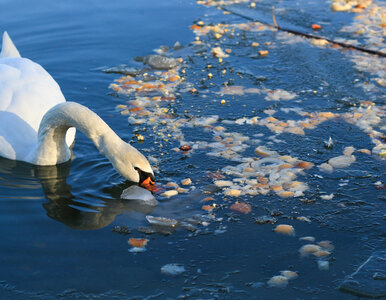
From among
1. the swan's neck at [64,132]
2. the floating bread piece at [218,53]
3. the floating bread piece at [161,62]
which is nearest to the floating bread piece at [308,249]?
the swan's neck at [64,132]

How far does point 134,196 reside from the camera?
6.20 meters

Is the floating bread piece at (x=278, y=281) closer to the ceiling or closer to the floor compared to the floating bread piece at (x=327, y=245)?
closer to the floor

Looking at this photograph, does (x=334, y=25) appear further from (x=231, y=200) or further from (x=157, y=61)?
(x=231, y=200)

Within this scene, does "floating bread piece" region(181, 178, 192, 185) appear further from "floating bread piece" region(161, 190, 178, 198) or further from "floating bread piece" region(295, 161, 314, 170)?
"floating bread piece" region(295, 161, 314, 170)

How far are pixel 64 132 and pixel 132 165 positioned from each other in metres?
1.16

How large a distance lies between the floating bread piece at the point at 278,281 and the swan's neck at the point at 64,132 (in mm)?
2159

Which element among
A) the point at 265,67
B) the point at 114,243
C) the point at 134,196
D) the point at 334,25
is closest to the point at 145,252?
the point at 114,243

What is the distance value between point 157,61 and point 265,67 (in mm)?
1784

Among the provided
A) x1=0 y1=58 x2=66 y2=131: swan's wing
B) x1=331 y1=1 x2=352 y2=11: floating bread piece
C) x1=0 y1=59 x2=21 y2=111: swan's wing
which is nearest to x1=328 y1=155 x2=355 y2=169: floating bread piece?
x1=0 y1=58 x2=66 y2=131: swan's wing

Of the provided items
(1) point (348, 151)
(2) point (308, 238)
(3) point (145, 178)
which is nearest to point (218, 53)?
(1) point (348, 151)

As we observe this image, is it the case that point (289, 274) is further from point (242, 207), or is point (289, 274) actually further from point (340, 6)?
point (340, 6)

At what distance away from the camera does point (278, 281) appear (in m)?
4.91

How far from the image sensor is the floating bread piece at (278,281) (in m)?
4.88

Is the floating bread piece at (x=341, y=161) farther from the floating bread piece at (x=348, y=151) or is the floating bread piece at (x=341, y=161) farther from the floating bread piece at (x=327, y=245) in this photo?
the floating bread piece at (x=327, y=245)
